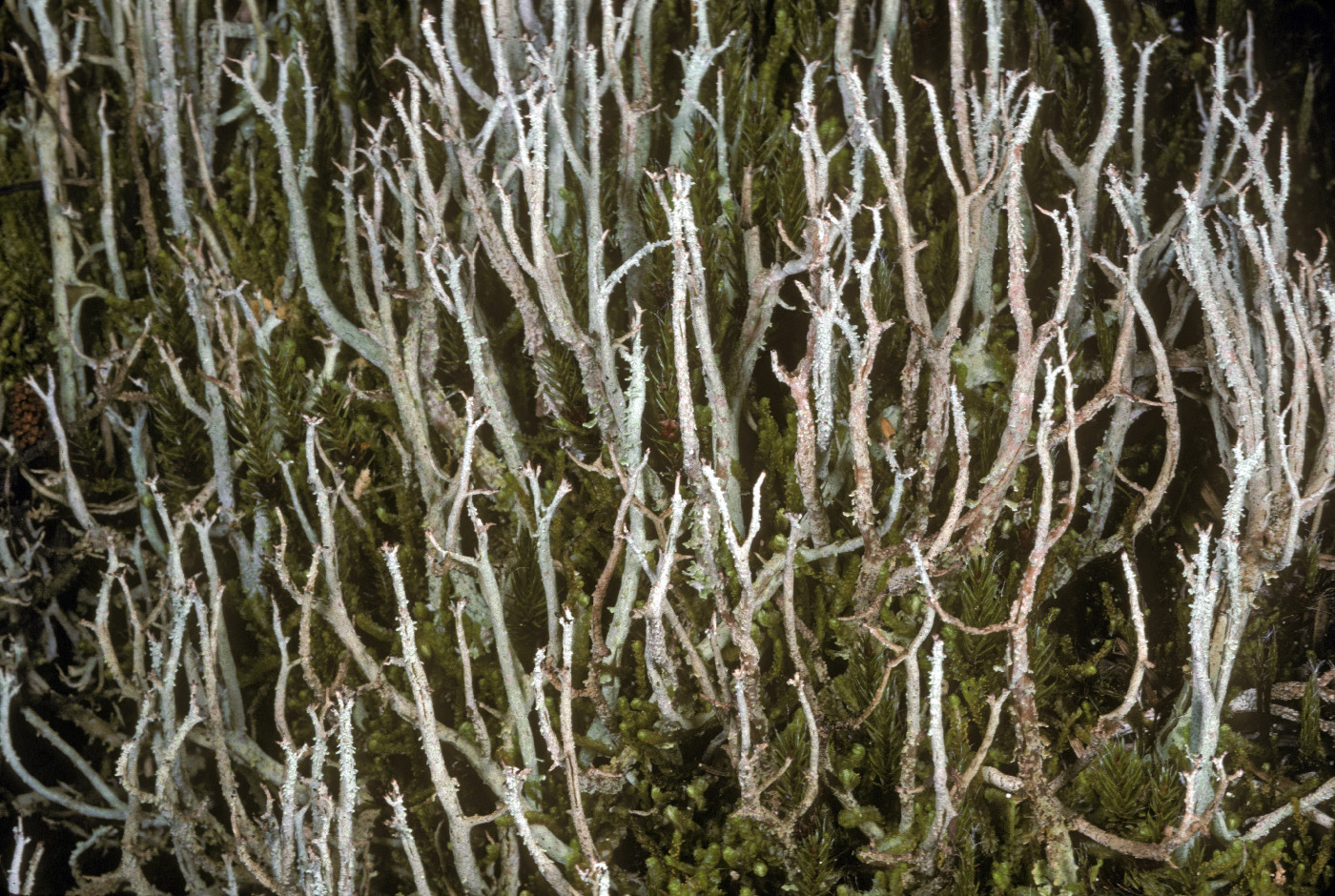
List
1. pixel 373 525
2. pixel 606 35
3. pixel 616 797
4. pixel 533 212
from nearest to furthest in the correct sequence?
pixel 533 212 → pixel 606 35 → pixel 616 797 → pixel 373 525

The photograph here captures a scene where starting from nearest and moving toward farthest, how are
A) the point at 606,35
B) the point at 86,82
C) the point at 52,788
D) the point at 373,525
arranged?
the point at 606,35 < the point at 373,525 < the point at 52,788 < the point at 86,82

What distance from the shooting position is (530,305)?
201cm

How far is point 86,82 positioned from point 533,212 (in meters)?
2.03

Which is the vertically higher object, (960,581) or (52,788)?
(960,581)

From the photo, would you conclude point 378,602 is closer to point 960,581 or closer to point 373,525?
point 373,525

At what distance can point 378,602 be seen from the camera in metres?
2.37

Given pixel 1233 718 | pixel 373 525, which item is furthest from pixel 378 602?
pixel 1233 718

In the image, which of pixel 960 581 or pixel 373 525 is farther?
pixel 373 525

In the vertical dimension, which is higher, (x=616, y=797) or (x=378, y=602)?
(x=378, y=602)

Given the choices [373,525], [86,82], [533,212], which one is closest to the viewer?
→ [533,212]

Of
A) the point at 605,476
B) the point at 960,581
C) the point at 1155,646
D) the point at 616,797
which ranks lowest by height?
the point at 616,797

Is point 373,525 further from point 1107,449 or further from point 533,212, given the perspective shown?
point 1107,449

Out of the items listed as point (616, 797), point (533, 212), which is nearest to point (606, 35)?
point (533, 212)

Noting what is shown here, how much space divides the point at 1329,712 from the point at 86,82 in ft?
12.9
